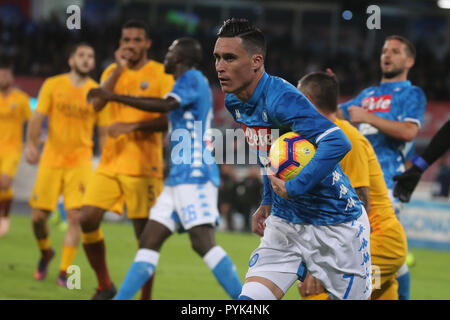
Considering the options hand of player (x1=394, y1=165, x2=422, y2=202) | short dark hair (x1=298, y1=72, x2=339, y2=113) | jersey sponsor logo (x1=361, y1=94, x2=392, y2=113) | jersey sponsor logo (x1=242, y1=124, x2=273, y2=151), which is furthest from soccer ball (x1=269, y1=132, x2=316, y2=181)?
jersey sponsor logo (x1=361, y1=94, x2=392, y2=113)

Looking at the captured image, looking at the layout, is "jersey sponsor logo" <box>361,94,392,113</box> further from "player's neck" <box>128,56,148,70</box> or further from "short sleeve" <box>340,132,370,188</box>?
"player's neck" <box>128,56,148,70</box>

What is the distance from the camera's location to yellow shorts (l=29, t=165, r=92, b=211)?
7395 mm

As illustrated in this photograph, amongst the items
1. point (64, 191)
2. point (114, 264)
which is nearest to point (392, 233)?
point (64, 191)

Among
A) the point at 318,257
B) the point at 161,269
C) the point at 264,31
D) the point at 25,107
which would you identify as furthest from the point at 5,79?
the point at 264,31

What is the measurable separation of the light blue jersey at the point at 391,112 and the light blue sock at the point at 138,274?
2.03 metres

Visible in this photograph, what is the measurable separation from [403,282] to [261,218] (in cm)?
219

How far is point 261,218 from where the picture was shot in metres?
4.11

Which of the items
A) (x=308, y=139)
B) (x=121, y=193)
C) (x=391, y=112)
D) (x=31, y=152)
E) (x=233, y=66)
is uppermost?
(x=233, y=66)

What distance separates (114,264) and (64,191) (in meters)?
1.78

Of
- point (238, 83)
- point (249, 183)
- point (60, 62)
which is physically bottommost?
point (249, 183)

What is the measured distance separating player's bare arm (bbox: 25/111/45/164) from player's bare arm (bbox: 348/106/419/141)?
11.3 feet

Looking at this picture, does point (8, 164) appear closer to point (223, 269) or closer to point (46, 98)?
point (46, 98)
